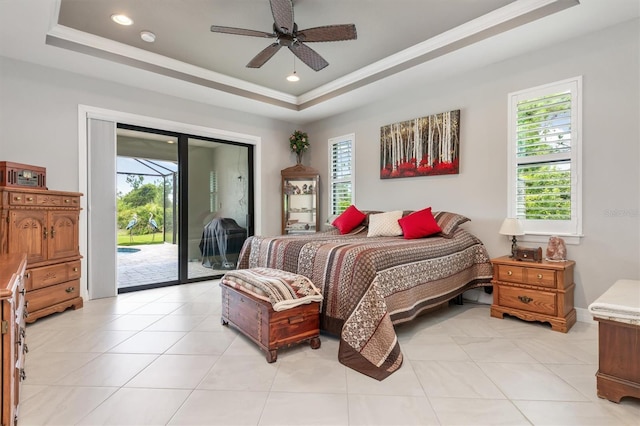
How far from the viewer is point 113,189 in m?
4.03

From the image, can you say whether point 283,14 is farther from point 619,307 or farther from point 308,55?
point 619,307

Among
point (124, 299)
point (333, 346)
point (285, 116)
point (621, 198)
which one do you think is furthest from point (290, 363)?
point (285, 116)

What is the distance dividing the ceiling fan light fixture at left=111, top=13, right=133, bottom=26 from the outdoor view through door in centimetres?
150

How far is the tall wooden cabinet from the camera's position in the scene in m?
5.53

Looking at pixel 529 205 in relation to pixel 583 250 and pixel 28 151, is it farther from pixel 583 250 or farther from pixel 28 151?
pixel 28 151

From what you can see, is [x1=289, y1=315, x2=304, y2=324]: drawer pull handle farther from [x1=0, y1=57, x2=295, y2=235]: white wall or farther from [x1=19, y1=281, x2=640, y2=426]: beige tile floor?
Result: [x1=0, y1=57, x2=295, y2=235]: white wall

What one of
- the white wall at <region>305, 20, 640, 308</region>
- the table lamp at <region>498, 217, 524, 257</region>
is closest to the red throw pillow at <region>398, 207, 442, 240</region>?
the white wall at <region>305, 20, 640, 308</region>

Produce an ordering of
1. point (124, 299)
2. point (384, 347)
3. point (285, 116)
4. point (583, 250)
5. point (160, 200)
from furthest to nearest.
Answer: point (285, 116), point (160, 200), point (124, 299), point (583, 250), point (384, 347)

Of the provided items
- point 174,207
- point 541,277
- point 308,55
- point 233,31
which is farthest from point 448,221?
point 174,207

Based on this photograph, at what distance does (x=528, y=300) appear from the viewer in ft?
9.66

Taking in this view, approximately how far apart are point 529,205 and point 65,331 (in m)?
4.61

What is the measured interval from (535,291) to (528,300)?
11cm

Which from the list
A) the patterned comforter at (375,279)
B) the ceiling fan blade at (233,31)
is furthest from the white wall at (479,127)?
the ceiling fan blade at (233,31)

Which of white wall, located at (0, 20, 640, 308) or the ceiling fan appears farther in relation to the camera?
white wall, located at (0, 20, 640, 308)
